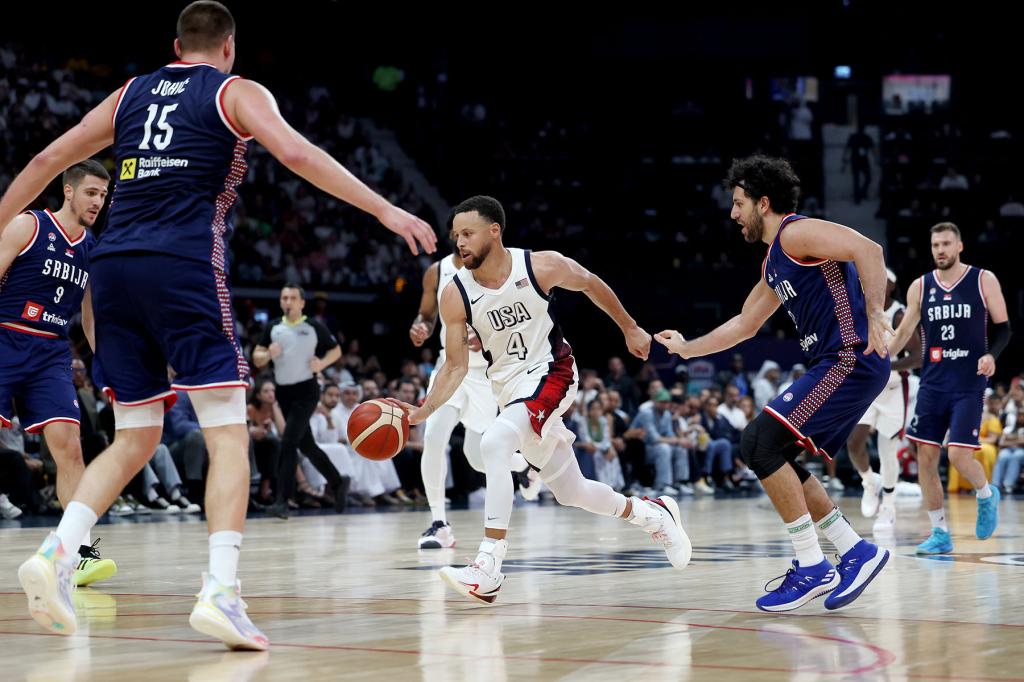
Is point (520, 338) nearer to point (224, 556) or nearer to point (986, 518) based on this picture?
point (224, 556)

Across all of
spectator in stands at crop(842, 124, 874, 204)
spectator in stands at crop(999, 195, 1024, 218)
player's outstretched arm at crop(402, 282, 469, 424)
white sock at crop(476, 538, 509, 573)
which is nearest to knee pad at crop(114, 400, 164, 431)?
white sock at crop(476, 538, 509, 573)

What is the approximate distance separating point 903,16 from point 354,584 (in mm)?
28377

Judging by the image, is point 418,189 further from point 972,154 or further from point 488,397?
point 488,397

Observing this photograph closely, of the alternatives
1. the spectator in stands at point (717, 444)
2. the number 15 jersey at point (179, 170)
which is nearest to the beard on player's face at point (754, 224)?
the number 15 jersey at point (179, 170)

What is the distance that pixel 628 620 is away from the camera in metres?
5.21

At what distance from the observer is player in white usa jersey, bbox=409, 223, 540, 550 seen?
8.91 meters

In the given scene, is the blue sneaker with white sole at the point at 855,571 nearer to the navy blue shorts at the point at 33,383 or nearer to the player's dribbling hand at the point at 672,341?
the player's dribbling hand at the point at 672,341

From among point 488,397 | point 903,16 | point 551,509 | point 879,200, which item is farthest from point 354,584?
point 903,16

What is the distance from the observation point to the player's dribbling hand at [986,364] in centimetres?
898

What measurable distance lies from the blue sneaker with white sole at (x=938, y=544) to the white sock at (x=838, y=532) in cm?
280

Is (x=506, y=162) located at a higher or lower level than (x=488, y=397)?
higher

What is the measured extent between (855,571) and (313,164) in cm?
296

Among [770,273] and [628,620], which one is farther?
[770,273]

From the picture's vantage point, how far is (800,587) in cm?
566
